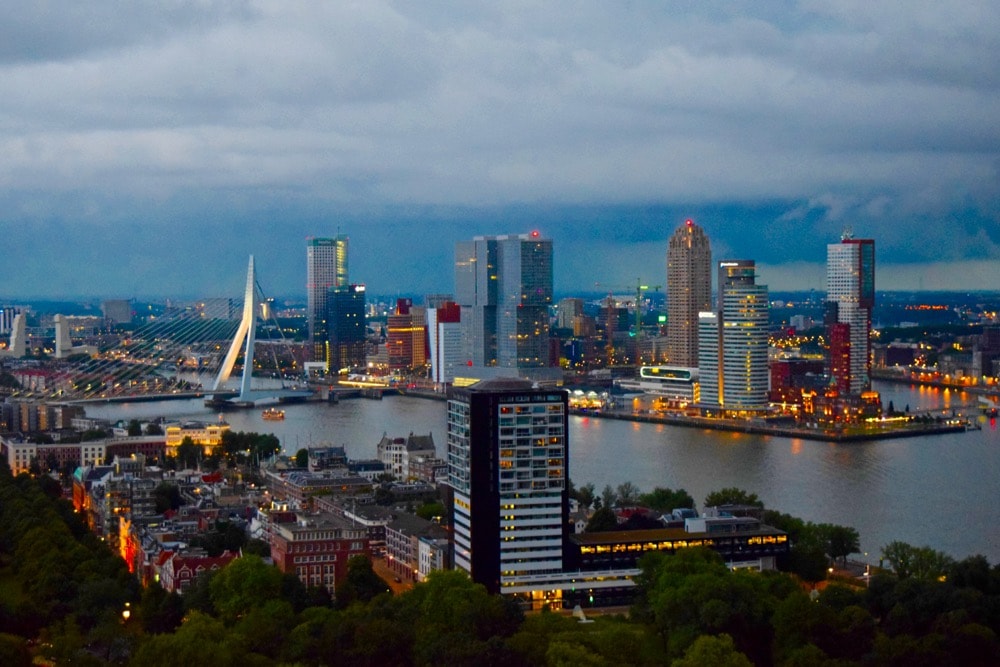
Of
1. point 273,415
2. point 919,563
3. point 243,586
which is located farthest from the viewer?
point 273,415

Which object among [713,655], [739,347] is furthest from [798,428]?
[713,655]

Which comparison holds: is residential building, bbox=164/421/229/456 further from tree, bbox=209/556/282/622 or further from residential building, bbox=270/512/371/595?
tree, bbox=209/556/282/622

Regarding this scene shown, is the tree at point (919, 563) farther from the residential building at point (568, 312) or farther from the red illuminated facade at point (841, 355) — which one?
the residential building at point (568, 312)

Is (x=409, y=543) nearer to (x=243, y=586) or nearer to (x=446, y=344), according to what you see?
(x=243, y=586)

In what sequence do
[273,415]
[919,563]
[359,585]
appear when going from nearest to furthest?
[359,585], [919,563], [273,415]

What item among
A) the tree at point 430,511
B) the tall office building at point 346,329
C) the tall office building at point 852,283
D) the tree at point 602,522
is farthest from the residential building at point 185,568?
the tall office building at point 346,329

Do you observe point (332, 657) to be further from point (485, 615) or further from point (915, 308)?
point (915, 308)
